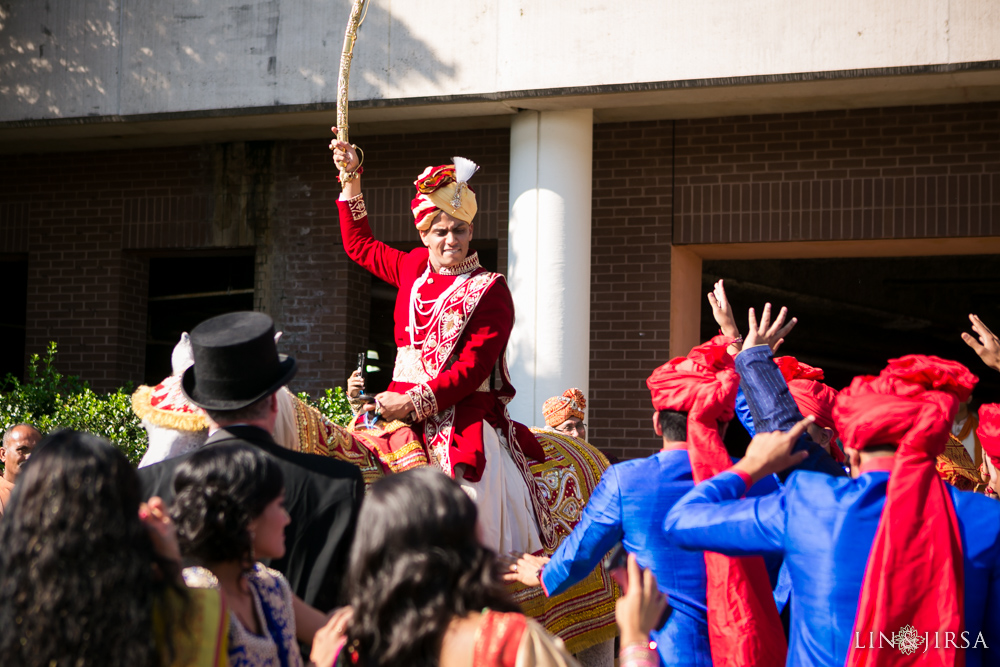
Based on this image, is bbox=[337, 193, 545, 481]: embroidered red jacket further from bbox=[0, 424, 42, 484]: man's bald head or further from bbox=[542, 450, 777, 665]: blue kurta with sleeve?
bbox=[0, 424, 42, 484]: man's bald head

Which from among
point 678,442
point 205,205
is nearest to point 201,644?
point 678,442

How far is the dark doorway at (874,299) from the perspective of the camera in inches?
504

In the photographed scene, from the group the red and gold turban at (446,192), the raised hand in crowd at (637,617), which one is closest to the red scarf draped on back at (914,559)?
the raised hand in crowd at (637,617)

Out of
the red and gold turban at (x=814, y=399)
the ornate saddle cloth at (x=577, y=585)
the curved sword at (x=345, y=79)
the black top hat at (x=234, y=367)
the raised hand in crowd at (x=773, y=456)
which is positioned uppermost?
the curved sword at (x=345, y=79)

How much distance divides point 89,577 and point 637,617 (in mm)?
1073

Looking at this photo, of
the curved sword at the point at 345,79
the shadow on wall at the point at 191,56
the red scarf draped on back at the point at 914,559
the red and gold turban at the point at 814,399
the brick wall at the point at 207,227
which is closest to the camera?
the red scarf draped on back at the point at 914,559

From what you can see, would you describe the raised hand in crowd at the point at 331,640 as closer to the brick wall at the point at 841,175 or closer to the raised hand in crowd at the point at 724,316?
the raised hand in crowd at the point at 724,316

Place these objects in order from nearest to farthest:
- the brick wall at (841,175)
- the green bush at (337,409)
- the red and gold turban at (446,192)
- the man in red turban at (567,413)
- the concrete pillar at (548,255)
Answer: the red and gold turban at (446,192) → the man in red turban at (567,413) → the green bush at (337,409) → the concrete pillar at (548,255) → the brick wall at (841,175)

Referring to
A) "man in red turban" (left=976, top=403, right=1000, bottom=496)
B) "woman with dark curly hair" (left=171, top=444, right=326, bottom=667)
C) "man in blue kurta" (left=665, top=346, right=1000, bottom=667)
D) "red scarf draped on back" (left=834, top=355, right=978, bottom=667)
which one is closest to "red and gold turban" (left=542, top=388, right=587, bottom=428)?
"man in red turban" (left=976, top=403, right=1000, bottom=496)

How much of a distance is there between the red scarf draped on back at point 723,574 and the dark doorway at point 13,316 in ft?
34.9

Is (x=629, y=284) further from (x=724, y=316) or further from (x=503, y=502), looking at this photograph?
(x=724, y=316)

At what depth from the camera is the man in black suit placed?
9.75ft

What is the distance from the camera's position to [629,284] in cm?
973

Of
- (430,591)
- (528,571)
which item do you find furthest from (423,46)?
(430,591)
